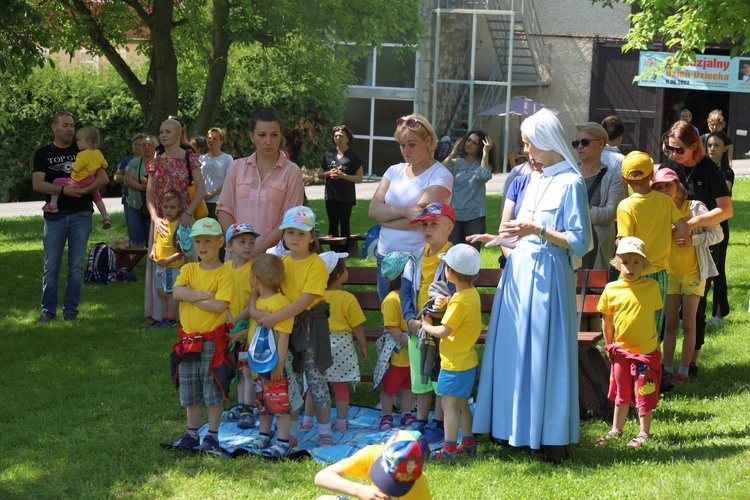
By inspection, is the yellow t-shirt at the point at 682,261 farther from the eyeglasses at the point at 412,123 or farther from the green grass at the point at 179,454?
the eyeglasses at the point at 412,123

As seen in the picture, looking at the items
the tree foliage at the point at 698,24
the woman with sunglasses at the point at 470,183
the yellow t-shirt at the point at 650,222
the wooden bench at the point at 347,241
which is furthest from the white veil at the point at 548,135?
the wooden bench at the point at 347,241

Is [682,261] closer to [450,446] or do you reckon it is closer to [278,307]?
[450,446]

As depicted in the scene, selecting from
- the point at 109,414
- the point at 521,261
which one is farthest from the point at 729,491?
the point at 109,414

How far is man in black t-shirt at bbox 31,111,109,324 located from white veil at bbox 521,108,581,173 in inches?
208

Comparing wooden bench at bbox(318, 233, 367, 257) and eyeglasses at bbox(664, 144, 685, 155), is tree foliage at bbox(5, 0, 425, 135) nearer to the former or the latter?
wooden bench at bbox(318, 233, 367, 257)

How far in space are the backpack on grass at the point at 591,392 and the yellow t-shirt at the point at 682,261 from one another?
102cm

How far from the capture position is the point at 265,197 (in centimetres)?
674

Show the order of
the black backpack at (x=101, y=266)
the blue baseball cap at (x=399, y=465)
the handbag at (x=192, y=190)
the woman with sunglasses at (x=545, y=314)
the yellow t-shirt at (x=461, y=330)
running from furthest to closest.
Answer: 1. the black backpack at (x=101, y=266)
2. the handbag at (x=192, y=190)
3. the yellow t-shirt at (x=461, y=330)
4. the woman with sunglasses at (x=545, y=314)
5. the blue baseball cap at (x=399, y=465)

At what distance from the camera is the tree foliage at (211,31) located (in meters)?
14.9

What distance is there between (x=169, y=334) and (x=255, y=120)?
141 inches

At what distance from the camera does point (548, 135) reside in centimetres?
570

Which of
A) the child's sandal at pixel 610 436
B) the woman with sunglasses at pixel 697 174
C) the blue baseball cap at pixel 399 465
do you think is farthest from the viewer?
the woman with sunglasses at pixel 697 174

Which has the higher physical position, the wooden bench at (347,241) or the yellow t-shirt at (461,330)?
the yellow t-shirt at (461,330)

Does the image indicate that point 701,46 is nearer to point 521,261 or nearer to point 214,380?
point 521,261
